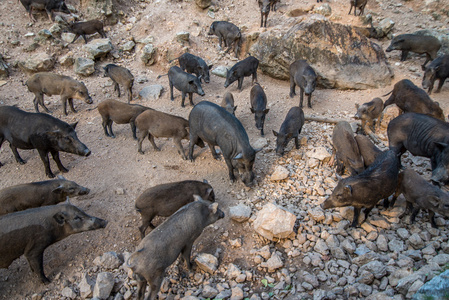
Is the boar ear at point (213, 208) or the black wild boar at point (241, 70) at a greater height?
the black wild boar at point (241, 70)

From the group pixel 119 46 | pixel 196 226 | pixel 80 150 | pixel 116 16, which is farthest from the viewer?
pixel 116 16

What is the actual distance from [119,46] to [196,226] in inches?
452

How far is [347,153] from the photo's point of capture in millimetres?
6668

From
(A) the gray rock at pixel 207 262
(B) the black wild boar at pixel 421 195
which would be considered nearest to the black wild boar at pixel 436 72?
(B) the black wild boar at pixel 421 195

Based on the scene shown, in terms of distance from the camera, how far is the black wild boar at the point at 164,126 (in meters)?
7.72

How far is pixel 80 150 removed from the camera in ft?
24.0

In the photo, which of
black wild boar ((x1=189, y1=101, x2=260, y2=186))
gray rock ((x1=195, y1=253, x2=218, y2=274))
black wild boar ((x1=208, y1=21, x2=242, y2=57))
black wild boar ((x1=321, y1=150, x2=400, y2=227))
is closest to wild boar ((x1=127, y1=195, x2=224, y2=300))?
gray rock ((x1=195, y1=253, x2=218, y2=274))

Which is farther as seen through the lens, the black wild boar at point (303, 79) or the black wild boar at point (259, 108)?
the black wild boar at point (303, 79)

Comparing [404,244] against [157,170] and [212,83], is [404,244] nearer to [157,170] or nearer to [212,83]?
[157,170]

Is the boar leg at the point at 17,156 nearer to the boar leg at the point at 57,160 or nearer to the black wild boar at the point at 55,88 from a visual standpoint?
the boar leg at the point at 57,160

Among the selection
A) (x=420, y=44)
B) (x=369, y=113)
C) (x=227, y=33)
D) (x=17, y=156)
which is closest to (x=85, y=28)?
(x=227, y=33)

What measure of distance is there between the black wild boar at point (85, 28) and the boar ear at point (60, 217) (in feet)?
34.5

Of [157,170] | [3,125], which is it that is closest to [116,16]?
[3,125]

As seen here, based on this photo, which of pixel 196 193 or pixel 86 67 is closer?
pixel 196 193
